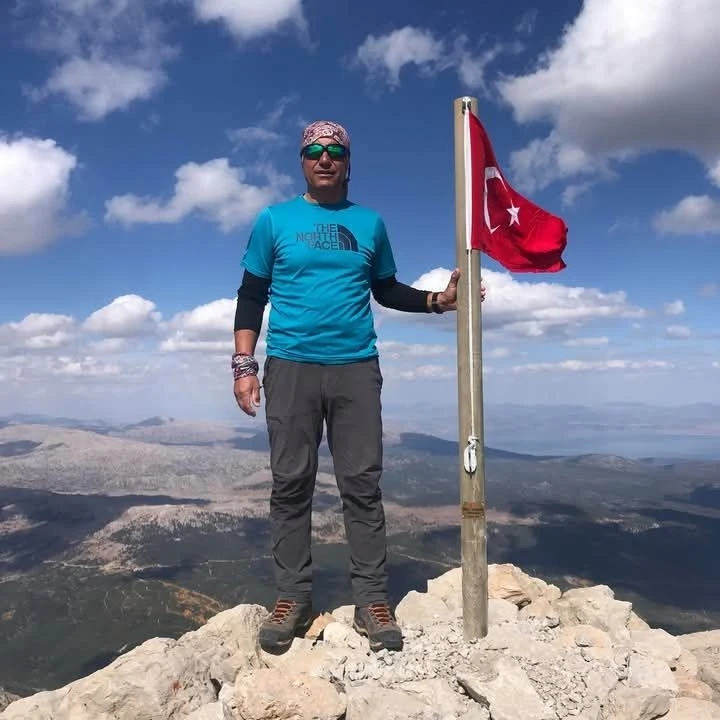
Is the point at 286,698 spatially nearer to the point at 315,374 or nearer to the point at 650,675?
the point at 315,374

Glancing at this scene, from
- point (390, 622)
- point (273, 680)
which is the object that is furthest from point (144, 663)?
point (390, 622)

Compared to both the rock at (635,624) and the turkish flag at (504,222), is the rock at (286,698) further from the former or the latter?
the turkish flag at (504,222)

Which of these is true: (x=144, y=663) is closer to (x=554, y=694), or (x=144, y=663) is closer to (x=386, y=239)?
(x=554, y=694)

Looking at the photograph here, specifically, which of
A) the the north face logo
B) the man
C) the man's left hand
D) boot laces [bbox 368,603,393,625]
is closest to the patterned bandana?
the man

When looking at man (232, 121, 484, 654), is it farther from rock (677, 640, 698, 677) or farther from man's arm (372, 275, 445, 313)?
rock (677, 640, 698, 677)

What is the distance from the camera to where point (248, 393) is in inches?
237

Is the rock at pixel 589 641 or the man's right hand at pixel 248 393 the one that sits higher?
the man's right hand at pixel 248 393

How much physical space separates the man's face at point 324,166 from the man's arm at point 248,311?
A: 4.14ft

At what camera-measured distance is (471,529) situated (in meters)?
5.91

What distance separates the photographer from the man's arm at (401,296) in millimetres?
6645

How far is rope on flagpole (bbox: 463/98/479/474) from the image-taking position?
5973 millimetres

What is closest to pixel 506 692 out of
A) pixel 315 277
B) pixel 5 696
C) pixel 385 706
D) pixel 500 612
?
pixel 385 706

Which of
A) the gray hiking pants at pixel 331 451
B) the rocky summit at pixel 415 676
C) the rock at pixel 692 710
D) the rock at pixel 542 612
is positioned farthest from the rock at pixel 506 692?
the rock at pixel 542 612

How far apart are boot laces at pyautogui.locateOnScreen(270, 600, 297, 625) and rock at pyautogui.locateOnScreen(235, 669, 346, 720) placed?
0.78 metres
